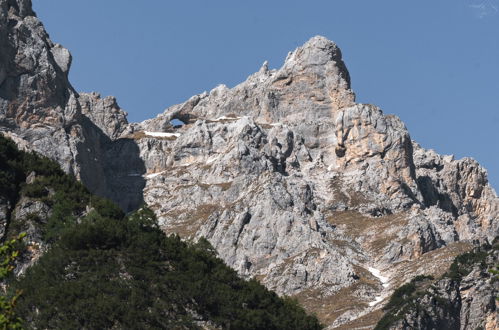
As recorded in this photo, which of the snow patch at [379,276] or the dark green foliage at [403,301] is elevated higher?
the snow patch at [379,276]

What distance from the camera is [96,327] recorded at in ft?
228

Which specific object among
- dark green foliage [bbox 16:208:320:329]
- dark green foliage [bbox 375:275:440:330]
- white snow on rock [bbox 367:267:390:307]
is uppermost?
white snow on rock [bbox 367:267:390:307]

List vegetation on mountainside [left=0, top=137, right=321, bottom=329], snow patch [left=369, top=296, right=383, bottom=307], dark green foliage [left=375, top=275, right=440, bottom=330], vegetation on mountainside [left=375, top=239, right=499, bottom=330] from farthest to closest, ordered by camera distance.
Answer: snow patch [left=369, top=296, right=383, bottom=307]
vegetation on mountainside [left=375, top=239, right=499, bottom=330]
dark green foliage [left=375, top=275, right=440, bottom=330]
vegetation on mountainside [left=0, top=137, right=321, bottom=329]

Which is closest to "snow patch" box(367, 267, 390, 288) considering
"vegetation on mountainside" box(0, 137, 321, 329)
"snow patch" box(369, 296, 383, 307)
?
"snow patch" box(369, 296, 383, 307)

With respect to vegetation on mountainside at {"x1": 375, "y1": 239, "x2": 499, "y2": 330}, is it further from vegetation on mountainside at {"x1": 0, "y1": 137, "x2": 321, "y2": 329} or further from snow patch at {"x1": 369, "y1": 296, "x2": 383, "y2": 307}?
vegetation on mountainside at {"x1": 0, "y1": 137, "x2": 321, "y2": 329}

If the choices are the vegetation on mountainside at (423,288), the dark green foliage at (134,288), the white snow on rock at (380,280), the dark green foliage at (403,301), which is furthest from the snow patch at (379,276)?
the dark green foliage at (134,288)

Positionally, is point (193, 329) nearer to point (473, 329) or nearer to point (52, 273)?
point (52, 273)

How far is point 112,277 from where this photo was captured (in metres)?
75.8

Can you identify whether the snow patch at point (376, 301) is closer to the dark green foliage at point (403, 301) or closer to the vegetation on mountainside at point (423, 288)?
the dark green foliage at point (403, 301)

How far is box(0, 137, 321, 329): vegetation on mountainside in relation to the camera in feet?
232

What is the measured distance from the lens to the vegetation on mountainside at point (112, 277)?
70625mm

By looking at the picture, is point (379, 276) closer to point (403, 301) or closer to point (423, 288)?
point (423, 288)

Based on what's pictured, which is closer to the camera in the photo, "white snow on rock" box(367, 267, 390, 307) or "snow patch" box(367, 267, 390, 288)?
"white snow on rock" box(367, 267, 390, 307)

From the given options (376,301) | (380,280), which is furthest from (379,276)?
(376,301)
